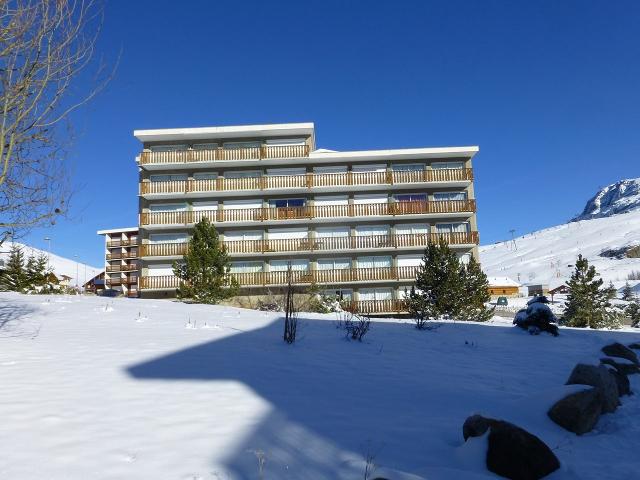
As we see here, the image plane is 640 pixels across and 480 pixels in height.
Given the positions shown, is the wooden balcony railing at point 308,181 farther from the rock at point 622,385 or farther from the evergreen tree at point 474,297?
the rock at point 622,385

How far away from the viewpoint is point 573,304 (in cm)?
2314

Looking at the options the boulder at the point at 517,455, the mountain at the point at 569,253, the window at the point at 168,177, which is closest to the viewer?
the boulder at the point at 517,455

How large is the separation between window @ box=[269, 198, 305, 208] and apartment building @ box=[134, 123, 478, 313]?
0.07 m

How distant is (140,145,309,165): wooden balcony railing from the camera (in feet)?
94.3

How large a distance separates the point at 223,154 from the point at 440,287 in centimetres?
1677

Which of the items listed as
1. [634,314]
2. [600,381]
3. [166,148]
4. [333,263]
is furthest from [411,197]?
[600,381]

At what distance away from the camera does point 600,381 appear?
5680 millimetres

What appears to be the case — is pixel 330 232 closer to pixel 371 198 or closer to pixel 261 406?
pixel 371 198

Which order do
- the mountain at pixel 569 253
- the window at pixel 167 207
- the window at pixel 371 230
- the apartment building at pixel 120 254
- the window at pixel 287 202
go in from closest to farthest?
the window at pixel 371 230
the window at pixel 287 202
the window at pixel 167 207
the apartment building at pixel 120 254
the mountain at pixel 569 253

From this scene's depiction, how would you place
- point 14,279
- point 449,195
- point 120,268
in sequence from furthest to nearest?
point 120,268 → point 449,195 → point 14,279

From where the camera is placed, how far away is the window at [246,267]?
94.6 ft

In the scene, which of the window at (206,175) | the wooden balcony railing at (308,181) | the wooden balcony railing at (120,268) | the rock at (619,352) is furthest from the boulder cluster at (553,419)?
the wooden balcony railing at (120,268)

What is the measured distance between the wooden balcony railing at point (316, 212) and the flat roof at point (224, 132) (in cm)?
521

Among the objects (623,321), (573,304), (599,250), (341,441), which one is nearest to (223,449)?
(341,441)
